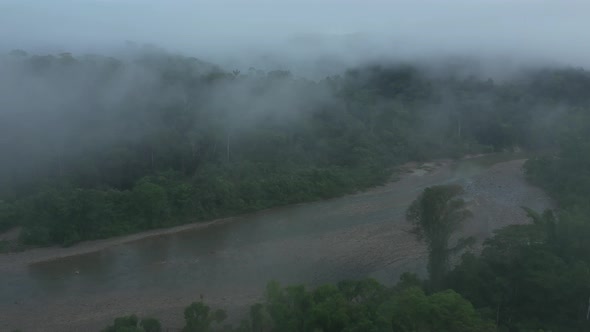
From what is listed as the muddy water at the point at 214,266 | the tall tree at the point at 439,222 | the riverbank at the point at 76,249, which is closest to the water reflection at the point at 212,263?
the muddy water at the point at 214,266

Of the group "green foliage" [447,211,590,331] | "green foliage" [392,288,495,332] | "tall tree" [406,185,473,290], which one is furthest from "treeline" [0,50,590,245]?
"green foliage" [392,288,495,332]

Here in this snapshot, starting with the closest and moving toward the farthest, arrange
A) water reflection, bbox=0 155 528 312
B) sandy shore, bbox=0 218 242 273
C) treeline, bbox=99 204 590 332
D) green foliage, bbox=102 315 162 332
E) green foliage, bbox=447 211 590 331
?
1. treeline, bbox=99 204 590 332
2. green foliage, bbox=102 315 162 332
3. green foliage, bbox=447 211 590 331
4. water reflection, bbox=0 155 528 312
5. sandy shore, bbox=0 218 242 273

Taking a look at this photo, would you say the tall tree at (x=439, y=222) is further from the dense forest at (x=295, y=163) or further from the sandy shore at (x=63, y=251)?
the sandy shore at (x=63, y=251)

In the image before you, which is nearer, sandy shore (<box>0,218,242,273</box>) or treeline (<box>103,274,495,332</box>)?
treeline (<box>103,274,495,332</box>)

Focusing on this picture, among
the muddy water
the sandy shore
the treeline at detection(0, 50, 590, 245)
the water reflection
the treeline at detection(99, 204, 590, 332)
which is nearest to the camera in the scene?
the treeline at detection(99, 204, 590, 332)

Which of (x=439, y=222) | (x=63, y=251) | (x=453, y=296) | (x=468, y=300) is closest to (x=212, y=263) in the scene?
(x=63, y=251)

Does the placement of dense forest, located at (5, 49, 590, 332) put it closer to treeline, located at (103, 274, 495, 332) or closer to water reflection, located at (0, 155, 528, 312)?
treeline, located at (103, 274, 495, 332)

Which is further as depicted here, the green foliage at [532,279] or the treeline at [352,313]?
the green foliage at [532,279]
